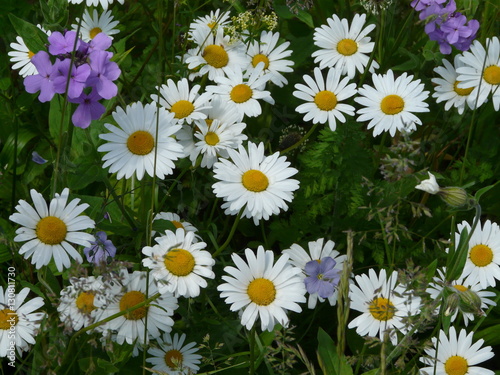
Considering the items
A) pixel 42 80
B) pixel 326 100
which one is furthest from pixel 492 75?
pixel 42 80

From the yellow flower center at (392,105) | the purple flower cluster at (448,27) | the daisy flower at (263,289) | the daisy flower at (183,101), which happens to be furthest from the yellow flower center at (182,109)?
the purple flower cluster at (448,27)

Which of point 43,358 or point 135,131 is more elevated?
point 135,131

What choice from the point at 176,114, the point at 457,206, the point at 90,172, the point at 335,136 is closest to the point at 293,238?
the point at 335,136

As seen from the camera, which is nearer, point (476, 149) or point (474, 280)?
point (474, 280)

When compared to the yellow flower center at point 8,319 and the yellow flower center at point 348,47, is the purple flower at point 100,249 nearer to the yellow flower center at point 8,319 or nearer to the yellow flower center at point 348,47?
the yellow flower center at point 8,319

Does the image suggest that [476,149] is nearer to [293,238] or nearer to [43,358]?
[293,238]
